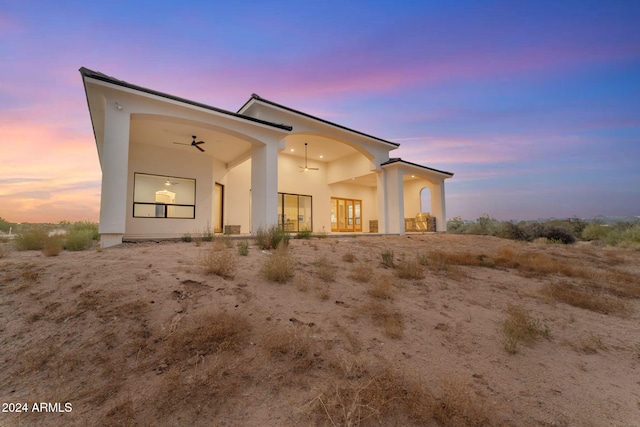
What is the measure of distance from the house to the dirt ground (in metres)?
4.41

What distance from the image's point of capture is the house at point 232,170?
668 centimetres

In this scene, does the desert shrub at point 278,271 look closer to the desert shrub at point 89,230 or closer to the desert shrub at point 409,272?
the desert shrub at point 409,272

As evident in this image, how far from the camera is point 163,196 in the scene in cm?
1072

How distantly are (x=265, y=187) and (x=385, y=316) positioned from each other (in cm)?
687

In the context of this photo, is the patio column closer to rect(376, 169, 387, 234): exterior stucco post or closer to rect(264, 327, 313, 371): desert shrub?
rect(376, 169, 387, 234): exterior stucco post

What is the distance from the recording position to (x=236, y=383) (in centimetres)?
201

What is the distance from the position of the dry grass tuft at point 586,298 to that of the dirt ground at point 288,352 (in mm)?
52

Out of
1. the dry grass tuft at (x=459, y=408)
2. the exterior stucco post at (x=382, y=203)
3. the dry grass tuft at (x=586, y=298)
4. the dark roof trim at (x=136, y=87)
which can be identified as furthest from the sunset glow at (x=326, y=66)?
the dry grass tuft at (x=459, y=408)

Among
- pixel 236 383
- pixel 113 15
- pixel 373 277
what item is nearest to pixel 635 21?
pixel 373 277

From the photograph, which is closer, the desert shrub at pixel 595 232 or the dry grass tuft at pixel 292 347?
the dry grass tuft at pixel 292 347

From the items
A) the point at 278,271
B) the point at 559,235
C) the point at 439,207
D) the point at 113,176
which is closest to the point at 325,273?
the point at 278,271

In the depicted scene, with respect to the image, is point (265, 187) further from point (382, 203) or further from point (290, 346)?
point (382, 203)

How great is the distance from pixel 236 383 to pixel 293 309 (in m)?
1.22

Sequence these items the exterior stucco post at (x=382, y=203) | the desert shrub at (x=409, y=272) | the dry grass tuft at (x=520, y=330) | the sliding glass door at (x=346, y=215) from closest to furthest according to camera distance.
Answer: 1. the dry grass tuft at (x=520, y=330)
2. the desert shrub at (x=409, y=272)
3. the exterior stucco post at (x=382, y=203)
4. the sliding glass door at (x=346, y=215)
